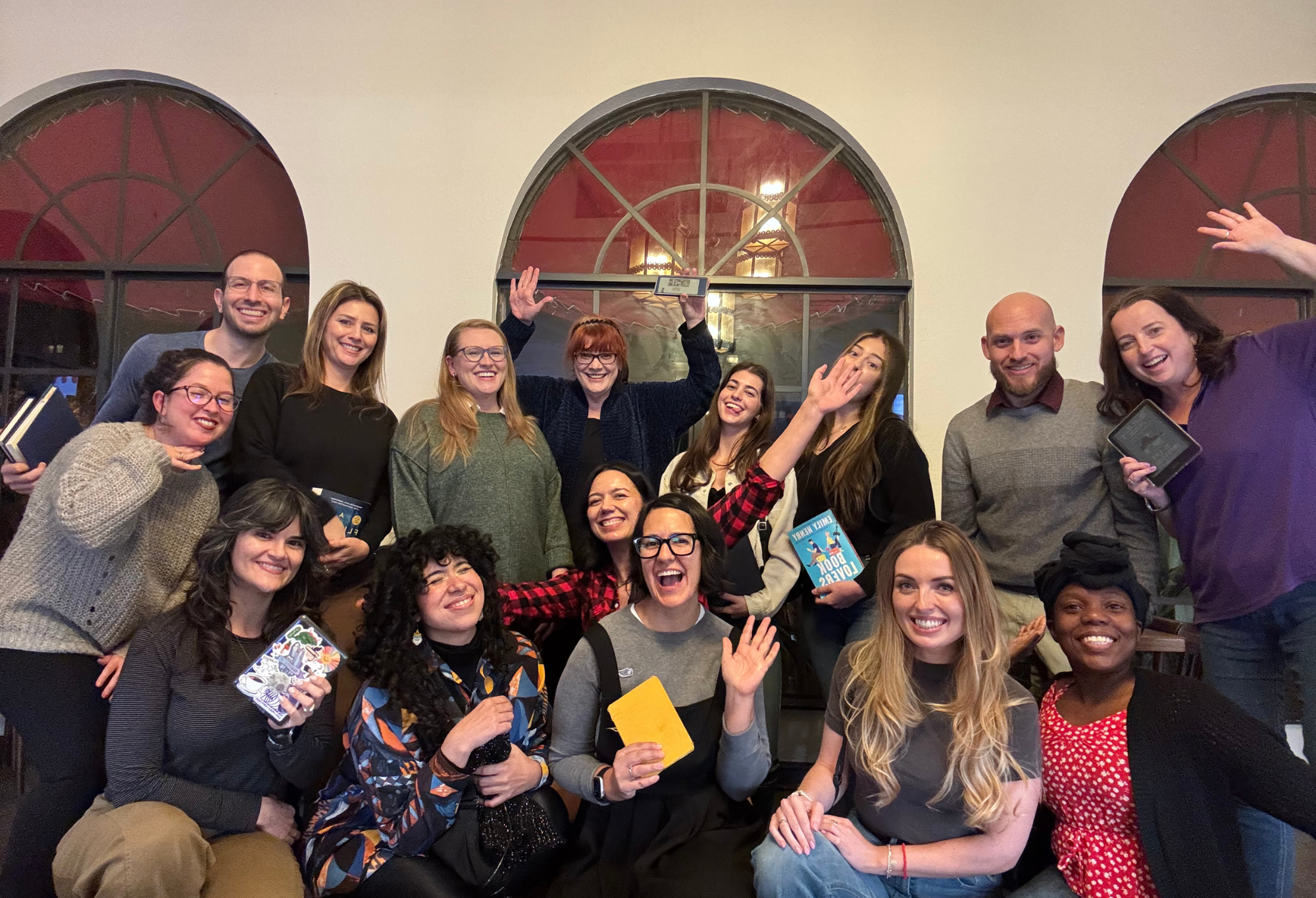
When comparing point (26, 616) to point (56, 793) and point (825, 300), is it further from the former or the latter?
point (825, 300)

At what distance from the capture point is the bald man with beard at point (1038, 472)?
8.48ft

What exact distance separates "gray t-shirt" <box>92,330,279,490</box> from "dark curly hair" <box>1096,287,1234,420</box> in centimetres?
290

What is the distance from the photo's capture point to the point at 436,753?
2.11 m

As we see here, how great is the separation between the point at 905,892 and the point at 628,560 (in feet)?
3.97

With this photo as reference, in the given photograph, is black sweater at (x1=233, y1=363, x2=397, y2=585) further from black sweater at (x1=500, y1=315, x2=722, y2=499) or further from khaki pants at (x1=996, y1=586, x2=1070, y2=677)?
khaki pants at (x1=996, y1=586, x2=1070, y2=677)

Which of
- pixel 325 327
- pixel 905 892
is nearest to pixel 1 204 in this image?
pixel 325 327

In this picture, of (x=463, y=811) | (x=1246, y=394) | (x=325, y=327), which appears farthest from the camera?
(x=325, y=327)

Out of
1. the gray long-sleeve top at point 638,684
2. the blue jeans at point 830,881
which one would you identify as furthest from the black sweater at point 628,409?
the blue jeans at point 830,881

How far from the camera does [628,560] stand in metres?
Result: 2.62

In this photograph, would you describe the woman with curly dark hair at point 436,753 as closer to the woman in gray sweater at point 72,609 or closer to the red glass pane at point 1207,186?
the woman in gray sweater at point 72,609

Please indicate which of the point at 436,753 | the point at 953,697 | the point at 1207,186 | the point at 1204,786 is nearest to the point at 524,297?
the point at 436,753

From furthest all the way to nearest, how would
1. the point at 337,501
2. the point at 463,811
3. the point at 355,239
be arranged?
the point at 355,239
the point at 337,501
the point at 463,811

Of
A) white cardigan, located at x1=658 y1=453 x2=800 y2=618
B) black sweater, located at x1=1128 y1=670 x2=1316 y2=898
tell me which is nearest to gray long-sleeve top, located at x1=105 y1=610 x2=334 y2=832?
white cardigan, located at x1=658 y1=453 x2=800 y2=618

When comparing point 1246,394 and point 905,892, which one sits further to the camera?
point 1246,394
